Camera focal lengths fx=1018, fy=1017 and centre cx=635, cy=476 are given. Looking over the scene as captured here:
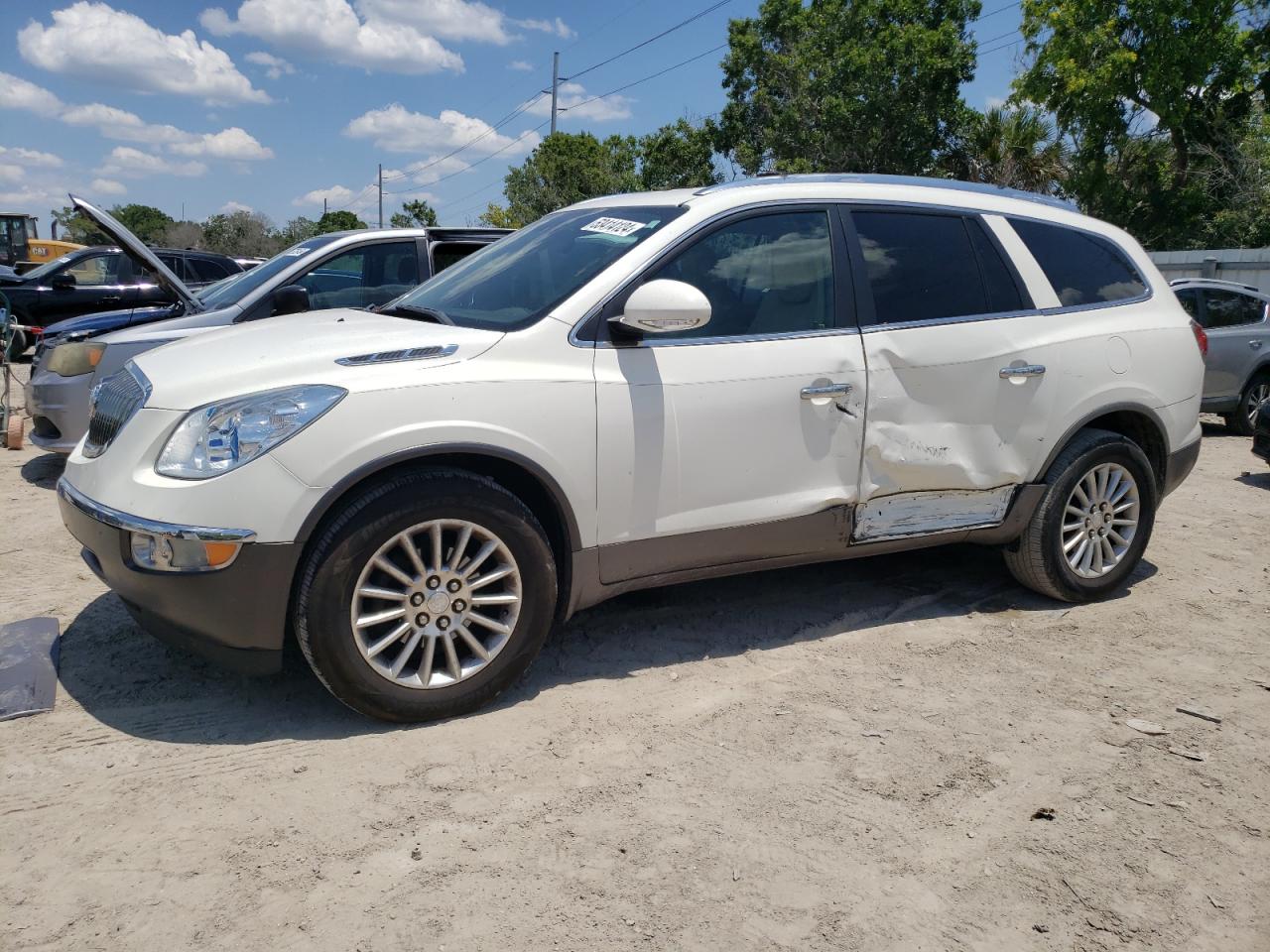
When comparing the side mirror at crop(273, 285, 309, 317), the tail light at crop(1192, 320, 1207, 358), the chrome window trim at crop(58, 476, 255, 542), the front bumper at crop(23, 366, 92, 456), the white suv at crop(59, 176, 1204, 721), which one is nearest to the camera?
the chrome window trim at crop(58, 476, 255, 542)

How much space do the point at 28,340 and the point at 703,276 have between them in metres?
14.9

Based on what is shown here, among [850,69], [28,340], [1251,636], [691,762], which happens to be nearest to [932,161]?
[850,69]

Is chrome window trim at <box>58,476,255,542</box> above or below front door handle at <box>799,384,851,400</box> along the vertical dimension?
below

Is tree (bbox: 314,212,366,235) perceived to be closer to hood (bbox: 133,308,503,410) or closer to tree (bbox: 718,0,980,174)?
tree (bbox: 718,0,980,174)

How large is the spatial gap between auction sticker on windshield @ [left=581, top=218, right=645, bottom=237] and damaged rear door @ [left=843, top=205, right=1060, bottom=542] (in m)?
0.92

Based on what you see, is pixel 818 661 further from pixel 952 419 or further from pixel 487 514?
pixel 487 514

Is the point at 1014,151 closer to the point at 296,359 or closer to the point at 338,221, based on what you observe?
the point at 296,359

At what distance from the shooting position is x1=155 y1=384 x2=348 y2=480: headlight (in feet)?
10.4

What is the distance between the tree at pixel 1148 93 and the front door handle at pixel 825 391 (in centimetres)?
2377

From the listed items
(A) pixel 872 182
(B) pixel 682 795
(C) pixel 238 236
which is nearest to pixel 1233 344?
(A) pixel 872 182

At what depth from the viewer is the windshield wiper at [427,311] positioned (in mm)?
3977

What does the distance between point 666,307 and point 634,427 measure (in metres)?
0.45

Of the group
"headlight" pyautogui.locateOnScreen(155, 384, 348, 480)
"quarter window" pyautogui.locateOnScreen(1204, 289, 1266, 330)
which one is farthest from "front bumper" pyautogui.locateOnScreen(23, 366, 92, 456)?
"quarter window" pyautogui.locateOnScreen(1204, 289, 1266, 330)

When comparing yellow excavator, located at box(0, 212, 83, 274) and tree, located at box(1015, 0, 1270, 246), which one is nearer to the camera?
tree, located at box(1015, 0, 1270, 246)
